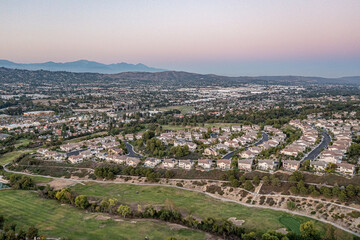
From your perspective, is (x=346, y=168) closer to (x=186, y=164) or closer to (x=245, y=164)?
(x=245, y=164)

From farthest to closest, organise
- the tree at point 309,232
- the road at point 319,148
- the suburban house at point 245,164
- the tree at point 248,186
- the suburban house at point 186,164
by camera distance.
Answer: the road at point 319,148
the suburban house at point 186,164
the suburban house at point 245,164
the tree at point 248,186
the tree at point 309,232

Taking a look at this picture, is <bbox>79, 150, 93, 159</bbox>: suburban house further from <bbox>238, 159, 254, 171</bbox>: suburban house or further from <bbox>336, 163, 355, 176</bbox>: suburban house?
<bbox>336, 163, 355, 176</bbox>: suburban house

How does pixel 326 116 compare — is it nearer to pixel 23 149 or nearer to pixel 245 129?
pixel 245 129

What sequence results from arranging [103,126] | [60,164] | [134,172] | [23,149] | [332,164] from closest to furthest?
[332,164] → [134,172] → [60,164] → [23,149] → [103,126]

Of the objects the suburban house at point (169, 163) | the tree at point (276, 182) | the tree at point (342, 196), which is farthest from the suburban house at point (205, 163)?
the tree at point (342, 196)

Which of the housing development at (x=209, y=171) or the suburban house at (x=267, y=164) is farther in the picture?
the suburban house at (x=267, y=164)

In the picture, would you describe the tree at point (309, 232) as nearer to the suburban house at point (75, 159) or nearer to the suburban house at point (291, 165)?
the suburban house at point (291, 165)

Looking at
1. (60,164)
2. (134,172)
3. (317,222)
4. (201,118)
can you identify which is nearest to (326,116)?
(201,118)
